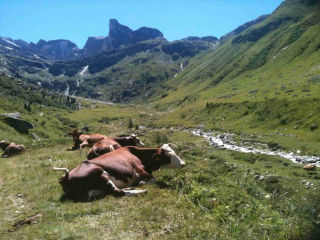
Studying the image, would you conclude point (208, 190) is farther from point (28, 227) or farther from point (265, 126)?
point (265, 126)

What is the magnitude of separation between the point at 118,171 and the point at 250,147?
43846 millimetres

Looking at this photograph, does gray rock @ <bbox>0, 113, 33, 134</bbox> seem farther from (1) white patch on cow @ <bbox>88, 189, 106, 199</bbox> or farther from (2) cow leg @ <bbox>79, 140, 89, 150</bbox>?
(1) white patch on cow @ <bbox>88, 189, 106, 199</bbox>

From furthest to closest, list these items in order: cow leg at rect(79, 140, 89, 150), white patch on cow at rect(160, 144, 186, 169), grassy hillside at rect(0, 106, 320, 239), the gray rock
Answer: the gray rock < cow leg at rect(79, 140, 89, 150) < white patch on cow at rect(160, 144, 186, 169) < grassy hillside at rect(0, 106, 320, 239)

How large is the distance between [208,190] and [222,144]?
4824cm

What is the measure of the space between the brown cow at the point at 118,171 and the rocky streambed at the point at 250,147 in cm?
3010

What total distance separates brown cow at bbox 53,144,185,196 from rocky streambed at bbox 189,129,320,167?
30.1 meters

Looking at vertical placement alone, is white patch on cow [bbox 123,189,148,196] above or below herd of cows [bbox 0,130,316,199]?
below

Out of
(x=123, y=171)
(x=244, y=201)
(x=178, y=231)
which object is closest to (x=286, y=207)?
(x=244, y=201)

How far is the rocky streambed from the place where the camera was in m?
38.3

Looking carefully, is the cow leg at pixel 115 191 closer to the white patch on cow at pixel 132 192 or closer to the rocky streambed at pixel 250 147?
the white patch on cow at pixel 132 192

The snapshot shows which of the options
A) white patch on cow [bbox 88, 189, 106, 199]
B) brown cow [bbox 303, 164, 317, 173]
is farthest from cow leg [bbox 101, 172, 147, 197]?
brown cow [bbox 303, 164, 317, 173]

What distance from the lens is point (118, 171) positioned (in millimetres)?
11703

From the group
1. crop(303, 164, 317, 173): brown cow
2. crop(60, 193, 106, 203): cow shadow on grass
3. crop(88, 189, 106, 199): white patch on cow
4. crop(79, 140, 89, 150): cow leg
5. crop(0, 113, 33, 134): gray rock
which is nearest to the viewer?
crop(60, 193, 106, 203): cow shadow on grass

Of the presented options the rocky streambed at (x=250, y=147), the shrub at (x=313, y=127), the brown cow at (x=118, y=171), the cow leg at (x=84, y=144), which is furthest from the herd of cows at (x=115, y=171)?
the shrub at (x=313, y=127)
